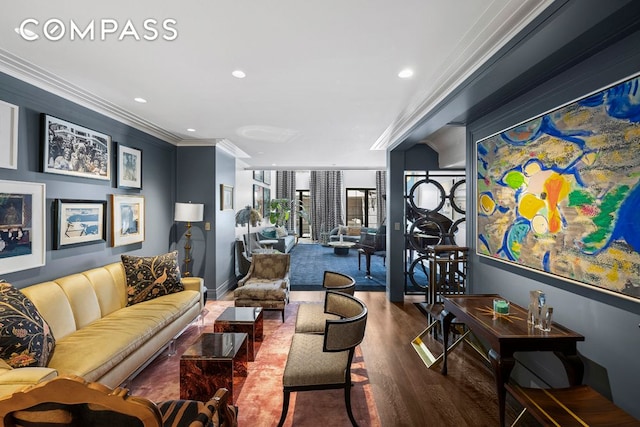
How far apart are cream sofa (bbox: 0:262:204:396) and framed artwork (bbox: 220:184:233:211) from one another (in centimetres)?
193

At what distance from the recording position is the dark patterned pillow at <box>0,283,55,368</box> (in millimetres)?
1749

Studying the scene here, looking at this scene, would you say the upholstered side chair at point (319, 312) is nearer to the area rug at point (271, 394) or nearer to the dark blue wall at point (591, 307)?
the area rug at point (271, 394)

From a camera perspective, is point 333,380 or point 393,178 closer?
point 333,380

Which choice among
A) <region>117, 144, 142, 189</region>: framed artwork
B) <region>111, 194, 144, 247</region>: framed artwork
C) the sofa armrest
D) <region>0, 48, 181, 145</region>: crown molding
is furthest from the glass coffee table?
<region>0, 48, 181, 145</region>: crown molding

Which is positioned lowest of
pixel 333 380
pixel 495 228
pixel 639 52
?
pixel 333 380

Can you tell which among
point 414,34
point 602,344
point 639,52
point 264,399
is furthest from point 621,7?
point 264,399

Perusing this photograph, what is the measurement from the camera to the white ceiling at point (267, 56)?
63.6 inches

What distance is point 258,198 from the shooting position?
8953 mm

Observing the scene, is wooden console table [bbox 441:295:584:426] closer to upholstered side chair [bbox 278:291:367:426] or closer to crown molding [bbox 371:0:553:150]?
upholstered side chair [bbox 278:291:367:426]

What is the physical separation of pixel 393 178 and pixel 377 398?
322 centimetres

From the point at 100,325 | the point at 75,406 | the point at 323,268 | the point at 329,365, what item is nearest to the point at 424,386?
the point at 329,365

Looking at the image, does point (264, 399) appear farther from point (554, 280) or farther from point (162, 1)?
point (162, 1)

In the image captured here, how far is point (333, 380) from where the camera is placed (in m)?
1.88

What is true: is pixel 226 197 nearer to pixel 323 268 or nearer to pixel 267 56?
pixel 323 268
